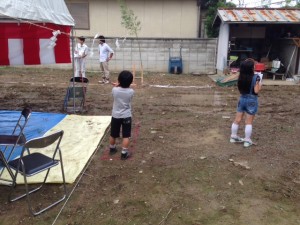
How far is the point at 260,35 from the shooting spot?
14023 millimetres

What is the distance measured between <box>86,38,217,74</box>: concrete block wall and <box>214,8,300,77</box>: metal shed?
62 cm

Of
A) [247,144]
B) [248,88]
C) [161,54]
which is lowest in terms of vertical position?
[247,144]

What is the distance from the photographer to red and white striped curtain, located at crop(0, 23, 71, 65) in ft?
20.4

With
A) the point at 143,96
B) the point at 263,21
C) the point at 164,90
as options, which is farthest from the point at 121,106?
the point at 263,21

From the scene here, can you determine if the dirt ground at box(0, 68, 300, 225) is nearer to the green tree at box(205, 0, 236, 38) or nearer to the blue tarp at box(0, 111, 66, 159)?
the blue tarp at box(0, 111, 66, 159)

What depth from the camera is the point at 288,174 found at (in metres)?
4.62

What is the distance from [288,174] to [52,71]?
39.0 feet

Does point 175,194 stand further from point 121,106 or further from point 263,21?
point 263,21

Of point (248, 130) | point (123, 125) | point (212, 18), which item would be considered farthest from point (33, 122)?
point (212, 18)

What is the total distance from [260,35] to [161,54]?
14.6 ft

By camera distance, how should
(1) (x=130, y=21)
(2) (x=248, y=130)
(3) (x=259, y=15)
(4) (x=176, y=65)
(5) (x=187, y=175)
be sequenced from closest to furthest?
(5) (x=187, y=175) → (2) (x=248, y=130) → (3) (x=259, y=15) → (4) (x=176, y=65) → (1) (x=130, y=21)

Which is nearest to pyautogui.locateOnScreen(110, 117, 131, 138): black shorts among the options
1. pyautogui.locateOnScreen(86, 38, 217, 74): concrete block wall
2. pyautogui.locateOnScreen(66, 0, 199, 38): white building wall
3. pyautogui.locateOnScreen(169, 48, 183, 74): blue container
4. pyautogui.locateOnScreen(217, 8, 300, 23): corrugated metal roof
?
pyautogui.locateOnScreen(217, 8, 300, 23): corrugated metal roof

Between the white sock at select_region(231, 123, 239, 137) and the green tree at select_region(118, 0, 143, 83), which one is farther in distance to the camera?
the green tree at select_region(118, 0, 143, 83)

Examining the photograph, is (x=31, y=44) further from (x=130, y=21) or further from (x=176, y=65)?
(x=130, y=21)
